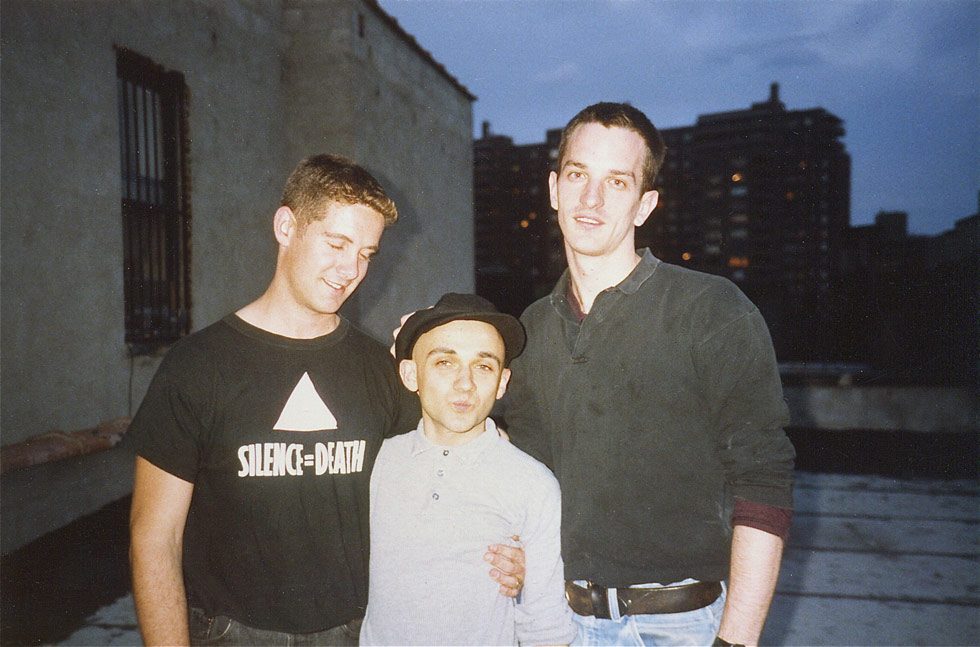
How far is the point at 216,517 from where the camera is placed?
6.30ft

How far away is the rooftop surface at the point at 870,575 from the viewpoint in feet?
13.7

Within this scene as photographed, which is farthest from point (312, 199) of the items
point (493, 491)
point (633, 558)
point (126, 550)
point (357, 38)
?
point (357, 38)

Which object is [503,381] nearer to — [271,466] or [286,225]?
[271,466]

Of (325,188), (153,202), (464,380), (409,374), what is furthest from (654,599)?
(153,202)

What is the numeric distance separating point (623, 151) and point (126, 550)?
557 centimetres

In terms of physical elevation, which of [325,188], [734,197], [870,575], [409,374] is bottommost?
[870,575]

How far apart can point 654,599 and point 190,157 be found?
23.1 feet

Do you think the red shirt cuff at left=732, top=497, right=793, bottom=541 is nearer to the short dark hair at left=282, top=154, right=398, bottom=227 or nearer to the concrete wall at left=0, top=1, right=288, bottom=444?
the short dark hair at left=282, top=154, right=398, bottom=227

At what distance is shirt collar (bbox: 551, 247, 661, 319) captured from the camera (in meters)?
1.98

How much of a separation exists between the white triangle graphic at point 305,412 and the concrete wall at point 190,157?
14.0ft

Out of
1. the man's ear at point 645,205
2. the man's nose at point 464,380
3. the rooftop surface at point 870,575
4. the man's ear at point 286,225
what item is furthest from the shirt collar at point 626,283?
the rooftop surface at point 870,575

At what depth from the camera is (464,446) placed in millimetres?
2092

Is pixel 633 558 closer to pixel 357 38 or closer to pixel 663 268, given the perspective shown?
pixel 663 268

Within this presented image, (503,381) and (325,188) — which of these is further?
(503,381)
